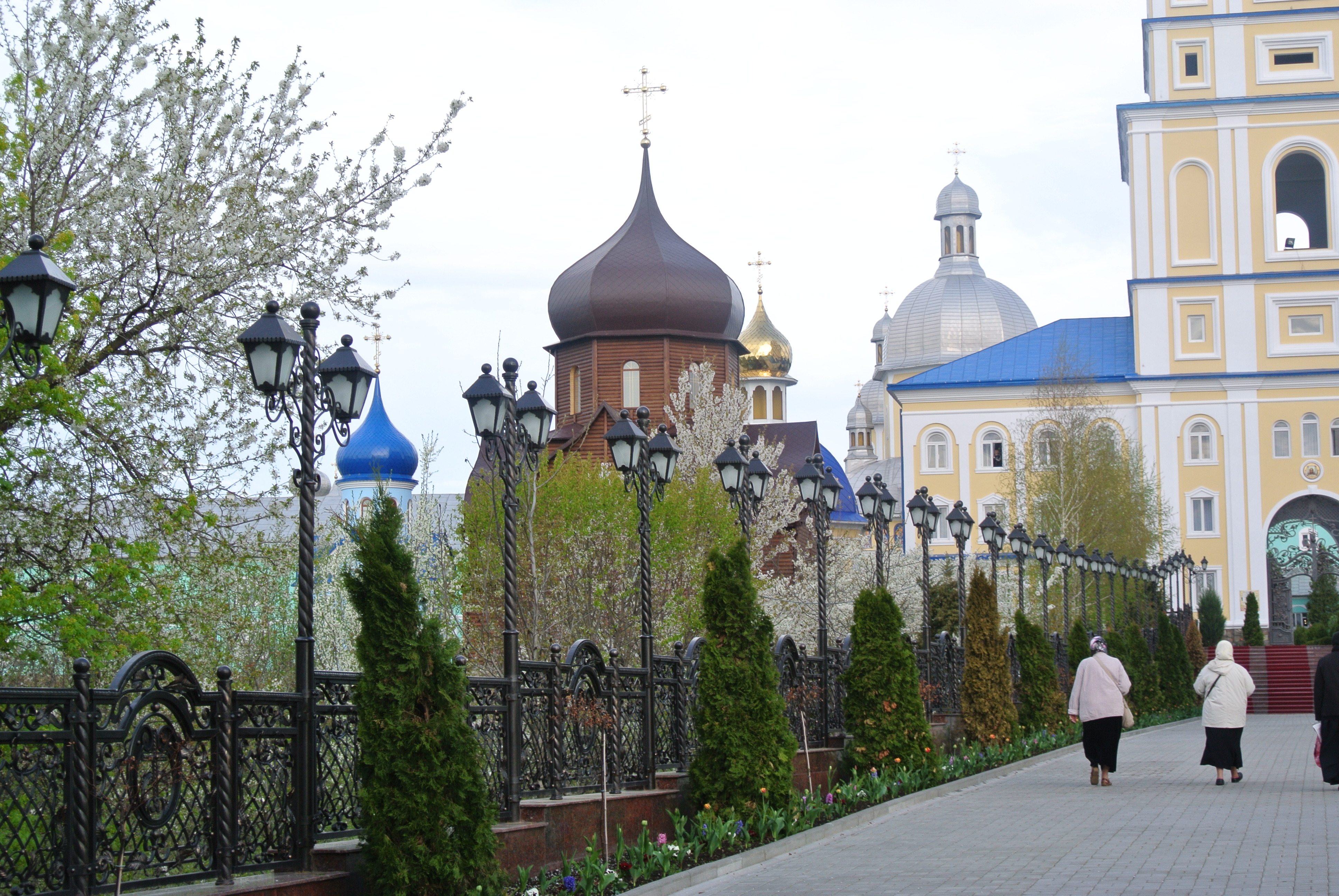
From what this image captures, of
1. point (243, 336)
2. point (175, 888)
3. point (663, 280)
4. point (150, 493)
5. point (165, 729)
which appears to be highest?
point (663, 280)

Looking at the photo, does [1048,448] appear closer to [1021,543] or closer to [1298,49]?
[1298,49]

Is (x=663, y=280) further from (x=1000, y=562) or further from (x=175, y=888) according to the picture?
(x=175, y=888)

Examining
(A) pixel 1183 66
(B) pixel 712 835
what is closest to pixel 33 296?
(B) pixel 712 835

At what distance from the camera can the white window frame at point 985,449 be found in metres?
66.9

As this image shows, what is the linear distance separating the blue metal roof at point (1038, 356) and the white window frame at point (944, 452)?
1.96 meters

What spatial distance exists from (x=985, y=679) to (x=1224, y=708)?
4370 mm

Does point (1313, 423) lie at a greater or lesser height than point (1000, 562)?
greater

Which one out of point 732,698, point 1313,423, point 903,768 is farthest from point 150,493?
point 1313,423

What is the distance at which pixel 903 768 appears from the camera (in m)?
16.0

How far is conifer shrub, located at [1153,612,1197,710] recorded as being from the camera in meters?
33.9

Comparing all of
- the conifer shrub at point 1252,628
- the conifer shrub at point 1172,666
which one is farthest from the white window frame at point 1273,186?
the conifer shrub at point 1172,666

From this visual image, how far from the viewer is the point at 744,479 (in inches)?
645

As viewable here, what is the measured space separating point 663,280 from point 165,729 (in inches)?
1671

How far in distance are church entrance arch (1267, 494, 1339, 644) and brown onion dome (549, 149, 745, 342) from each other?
75.5 ft
